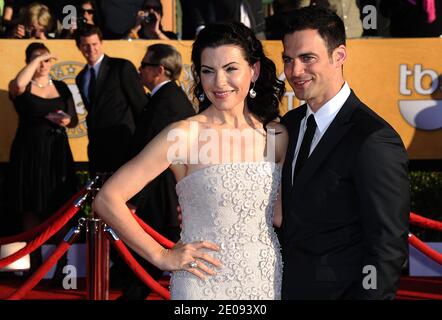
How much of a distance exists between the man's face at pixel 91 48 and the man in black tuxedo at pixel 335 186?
4.66m

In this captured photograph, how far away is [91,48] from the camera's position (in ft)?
26.2

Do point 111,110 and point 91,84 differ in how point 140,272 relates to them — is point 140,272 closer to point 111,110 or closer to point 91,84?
point 111,110

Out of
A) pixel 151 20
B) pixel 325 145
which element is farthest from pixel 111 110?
pixel 325 145

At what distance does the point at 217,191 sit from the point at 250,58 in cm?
57

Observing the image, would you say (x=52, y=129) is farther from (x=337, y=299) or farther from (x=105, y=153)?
(x=337, y=299)

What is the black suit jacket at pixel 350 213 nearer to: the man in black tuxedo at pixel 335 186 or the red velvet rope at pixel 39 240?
the man in black tuxedo at pixel 335 186

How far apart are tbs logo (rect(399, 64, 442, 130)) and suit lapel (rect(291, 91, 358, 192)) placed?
5.23 m

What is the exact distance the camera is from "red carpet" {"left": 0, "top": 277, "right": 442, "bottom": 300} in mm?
7590

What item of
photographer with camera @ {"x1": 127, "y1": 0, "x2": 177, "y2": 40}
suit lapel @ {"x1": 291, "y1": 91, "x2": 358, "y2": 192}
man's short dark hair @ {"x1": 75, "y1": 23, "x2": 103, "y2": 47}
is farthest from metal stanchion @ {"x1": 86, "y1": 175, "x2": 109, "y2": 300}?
photographer with camera @ {"x1": 127, "y1": 0, "x2": 177, "y2": 40}

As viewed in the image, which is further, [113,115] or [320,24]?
[113,115]

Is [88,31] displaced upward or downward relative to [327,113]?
upward

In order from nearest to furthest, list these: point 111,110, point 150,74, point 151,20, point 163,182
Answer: point 163,182, point 150,74, point 111,110, point 151,20

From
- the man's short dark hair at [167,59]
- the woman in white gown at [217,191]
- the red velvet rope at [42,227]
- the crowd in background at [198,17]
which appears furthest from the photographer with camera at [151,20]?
the woman in white gown at [217,191]

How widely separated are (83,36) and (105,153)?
1.08m
